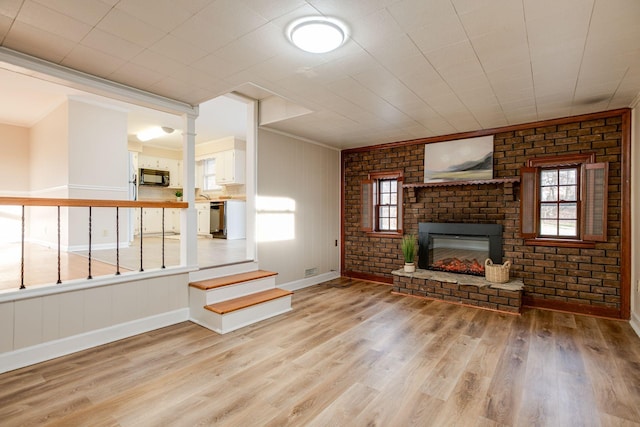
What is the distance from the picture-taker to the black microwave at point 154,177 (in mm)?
8078

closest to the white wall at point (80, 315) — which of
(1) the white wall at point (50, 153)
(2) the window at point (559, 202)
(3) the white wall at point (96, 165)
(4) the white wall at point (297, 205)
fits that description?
(4) the white wall at point (297, 205)

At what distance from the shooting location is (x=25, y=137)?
643cm

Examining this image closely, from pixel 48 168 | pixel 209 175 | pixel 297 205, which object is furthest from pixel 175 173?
pixel 297 205

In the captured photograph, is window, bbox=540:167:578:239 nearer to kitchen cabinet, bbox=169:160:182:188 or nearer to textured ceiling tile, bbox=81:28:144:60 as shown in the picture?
textured ceiling tile, bbox=81:28:144:60

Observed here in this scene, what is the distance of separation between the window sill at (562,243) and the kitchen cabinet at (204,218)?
651 cm

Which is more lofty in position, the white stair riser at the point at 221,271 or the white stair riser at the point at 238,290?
the white stair riser at the point at 221,271

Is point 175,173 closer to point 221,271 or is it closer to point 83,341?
point 221,271

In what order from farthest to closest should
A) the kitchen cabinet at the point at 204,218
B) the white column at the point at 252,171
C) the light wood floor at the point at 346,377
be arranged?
the kitchen cabinet at the point at 204,218
the white column at the point at 252,171
the light wood floor at the point at 346,377

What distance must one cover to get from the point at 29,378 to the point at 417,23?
368cm

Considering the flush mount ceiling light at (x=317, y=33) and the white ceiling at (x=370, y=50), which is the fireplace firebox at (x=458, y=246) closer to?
the white ceiling at (x=370, y=50)

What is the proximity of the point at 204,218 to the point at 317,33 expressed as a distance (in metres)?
6.60

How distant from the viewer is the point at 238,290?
3.72 metres

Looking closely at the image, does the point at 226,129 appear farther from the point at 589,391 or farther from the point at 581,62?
the point at 589,391

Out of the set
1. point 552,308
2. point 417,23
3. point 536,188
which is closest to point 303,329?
point 417,23
